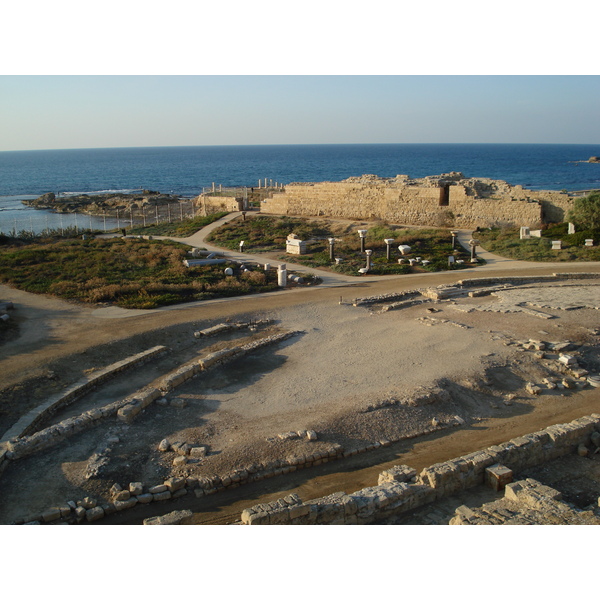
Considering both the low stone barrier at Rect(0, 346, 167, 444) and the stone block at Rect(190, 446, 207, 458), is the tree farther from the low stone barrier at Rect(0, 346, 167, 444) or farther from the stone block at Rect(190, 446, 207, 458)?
the stone block at Rect(190, 446, 207, 458)

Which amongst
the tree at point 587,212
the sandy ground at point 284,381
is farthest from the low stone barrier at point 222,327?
the tree at point 587,212

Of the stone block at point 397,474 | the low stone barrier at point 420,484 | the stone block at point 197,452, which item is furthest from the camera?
the stone block at point 197,452

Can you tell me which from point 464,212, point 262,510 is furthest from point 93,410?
point 464,212

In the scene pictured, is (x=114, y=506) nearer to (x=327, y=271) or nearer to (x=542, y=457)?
(x=542, y=457)

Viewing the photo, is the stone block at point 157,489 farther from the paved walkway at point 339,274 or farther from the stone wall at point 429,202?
the stone wall at point 429,202

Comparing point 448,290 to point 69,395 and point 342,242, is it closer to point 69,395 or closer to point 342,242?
point 342,242

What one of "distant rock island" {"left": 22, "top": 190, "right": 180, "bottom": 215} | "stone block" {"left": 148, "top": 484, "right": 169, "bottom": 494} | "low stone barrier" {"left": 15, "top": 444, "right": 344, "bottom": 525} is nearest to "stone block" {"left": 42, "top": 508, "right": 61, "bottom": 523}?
"low stone barrier" {"left": 15, "top": 444, "right": 344, "bottom": 525}
